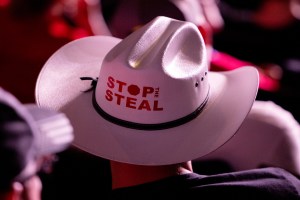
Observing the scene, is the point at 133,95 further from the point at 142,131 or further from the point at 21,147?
the point at 21,147

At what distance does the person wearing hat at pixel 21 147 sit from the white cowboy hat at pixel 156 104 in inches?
14.7

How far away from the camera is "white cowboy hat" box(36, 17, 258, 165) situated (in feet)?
4.96

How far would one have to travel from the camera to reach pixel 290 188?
5.15 ft

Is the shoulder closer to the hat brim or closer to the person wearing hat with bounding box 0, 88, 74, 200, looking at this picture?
the hat brim

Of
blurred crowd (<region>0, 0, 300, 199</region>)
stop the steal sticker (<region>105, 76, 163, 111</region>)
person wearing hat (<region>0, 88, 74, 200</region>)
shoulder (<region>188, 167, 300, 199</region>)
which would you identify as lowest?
blurred crowd (<region>0, 0, 300, 199</region>)

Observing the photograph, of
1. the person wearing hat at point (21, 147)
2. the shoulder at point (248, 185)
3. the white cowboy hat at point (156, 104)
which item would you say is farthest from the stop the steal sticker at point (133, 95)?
the person wearing hat at point (21, 147)

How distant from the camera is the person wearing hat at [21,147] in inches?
40.7

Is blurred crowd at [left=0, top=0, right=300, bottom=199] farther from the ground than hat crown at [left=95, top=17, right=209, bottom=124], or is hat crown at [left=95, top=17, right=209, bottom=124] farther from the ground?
hat crown at [left=95, top=17, right=209, bottom=124]

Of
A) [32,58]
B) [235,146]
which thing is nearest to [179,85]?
[235,146]

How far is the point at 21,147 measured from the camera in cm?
105

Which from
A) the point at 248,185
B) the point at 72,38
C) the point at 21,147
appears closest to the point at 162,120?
the point at 248,185

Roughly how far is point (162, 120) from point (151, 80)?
126mm

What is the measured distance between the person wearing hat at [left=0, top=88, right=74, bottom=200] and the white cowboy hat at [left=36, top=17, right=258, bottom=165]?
37 cm

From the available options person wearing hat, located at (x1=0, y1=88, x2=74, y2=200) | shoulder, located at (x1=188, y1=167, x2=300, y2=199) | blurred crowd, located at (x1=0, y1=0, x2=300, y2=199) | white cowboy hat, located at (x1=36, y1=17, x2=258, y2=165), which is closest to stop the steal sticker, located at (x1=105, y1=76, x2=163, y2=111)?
white cowboy hat, located at (x1=36, y1=17, x2=258, y2=165)
